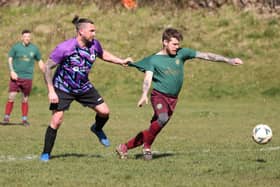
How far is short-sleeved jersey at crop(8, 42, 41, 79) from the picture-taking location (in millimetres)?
19109

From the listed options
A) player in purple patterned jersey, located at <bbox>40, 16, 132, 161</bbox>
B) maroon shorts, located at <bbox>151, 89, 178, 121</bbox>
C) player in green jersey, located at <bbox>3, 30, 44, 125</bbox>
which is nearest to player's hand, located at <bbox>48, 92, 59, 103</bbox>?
player in purple patterned jersey, located at <bbox>40, 16, 132, 161</bbox>

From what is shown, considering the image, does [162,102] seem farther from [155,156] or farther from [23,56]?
[23,56]

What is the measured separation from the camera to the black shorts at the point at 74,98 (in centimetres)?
1123

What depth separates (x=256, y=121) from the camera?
64.4 feet

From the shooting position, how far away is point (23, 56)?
63.0 feet

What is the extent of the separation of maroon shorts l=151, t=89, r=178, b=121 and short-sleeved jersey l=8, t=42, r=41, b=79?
26.9ft

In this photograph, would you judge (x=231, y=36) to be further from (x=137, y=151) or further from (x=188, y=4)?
(x=137, y=151)

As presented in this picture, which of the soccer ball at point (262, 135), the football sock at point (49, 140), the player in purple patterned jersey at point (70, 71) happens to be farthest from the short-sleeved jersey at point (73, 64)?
the soccer ball at point (262, 135)

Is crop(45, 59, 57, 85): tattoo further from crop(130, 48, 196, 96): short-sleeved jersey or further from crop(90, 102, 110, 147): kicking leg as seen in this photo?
crop(130, 48, 196, 96): short-sleeved jersey

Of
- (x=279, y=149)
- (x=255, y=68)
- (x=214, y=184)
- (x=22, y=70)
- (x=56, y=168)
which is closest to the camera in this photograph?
(x=214, y=184)

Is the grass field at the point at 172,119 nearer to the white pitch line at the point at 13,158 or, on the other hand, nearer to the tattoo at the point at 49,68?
the white pitch line at the point at 13,158

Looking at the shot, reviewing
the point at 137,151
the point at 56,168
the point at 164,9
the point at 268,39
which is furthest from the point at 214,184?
the point at 164,9

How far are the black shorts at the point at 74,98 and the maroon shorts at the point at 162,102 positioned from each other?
2.83 feet

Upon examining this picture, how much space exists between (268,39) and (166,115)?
20168 millimetres
